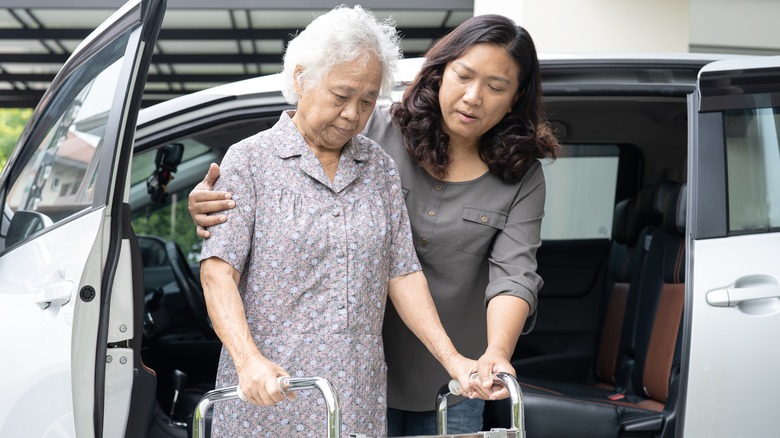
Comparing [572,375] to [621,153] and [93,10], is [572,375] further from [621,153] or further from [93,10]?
[93,10]

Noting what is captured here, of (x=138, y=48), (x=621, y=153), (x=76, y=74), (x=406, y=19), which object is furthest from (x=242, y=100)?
(x=406, y=19)

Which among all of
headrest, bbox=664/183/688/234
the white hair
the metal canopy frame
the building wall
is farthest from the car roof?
the metal canopy frame

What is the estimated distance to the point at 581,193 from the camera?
14.2ft

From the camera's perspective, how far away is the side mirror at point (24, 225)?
2.24 m

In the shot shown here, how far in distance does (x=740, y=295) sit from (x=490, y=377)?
88cm

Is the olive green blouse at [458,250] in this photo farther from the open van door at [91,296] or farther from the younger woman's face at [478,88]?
the open van door at [91,296]

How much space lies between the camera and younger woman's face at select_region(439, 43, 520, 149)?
7.14ft

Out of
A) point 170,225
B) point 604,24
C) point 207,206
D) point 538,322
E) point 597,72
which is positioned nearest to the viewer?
point 207,206

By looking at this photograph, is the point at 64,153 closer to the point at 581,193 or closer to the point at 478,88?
the point at 478,88

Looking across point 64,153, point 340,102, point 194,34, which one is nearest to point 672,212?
point 340,102

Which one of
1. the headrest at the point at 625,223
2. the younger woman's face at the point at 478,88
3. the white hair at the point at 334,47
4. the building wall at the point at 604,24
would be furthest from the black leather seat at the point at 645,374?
the building wall at the point at 604,24

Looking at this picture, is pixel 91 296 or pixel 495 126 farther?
pixel 495 126

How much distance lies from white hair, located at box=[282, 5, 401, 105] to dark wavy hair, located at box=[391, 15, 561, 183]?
0.30 m

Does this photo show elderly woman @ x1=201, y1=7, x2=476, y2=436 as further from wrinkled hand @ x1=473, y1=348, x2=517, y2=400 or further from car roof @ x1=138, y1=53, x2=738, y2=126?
car roof @ x1=138, y1=53, x2=738, y2=126
